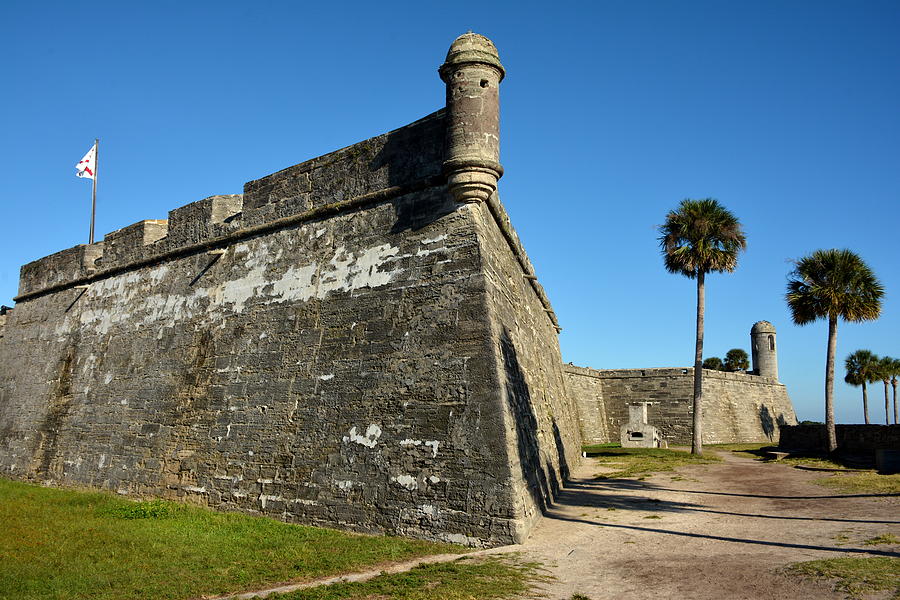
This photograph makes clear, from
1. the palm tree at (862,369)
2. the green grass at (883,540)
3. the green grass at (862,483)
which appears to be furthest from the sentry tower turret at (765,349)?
the green grass at (883,540)

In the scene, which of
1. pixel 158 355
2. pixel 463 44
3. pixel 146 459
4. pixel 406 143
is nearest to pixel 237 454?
pixel 146 459

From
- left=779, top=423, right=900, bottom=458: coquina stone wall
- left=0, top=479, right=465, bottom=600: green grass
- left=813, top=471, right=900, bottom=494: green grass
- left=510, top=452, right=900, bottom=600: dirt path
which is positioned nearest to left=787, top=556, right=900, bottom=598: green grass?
left=510, top=452, right=900, bottom=600: dirt path

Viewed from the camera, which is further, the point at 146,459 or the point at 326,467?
the point at 146,459

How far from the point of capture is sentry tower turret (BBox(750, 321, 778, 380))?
3666cm

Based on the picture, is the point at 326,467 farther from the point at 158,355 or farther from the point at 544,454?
the point at 158,355

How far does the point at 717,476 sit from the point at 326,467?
36.4 ft

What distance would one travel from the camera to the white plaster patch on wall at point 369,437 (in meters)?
9.27

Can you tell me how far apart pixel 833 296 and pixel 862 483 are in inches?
364

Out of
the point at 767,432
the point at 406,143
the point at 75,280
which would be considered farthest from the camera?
the point at 767,432

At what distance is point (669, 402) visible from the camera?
31094mm

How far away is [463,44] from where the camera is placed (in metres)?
9.92

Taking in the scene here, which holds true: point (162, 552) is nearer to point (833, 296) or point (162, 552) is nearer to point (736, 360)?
point (833, 296)

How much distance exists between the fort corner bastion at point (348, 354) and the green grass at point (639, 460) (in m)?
3.26

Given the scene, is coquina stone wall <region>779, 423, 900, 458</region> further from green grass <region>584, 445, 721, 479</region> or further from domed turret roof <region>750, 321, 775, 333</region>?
domed turret roof <region>750, 321, 775, 333</region>
